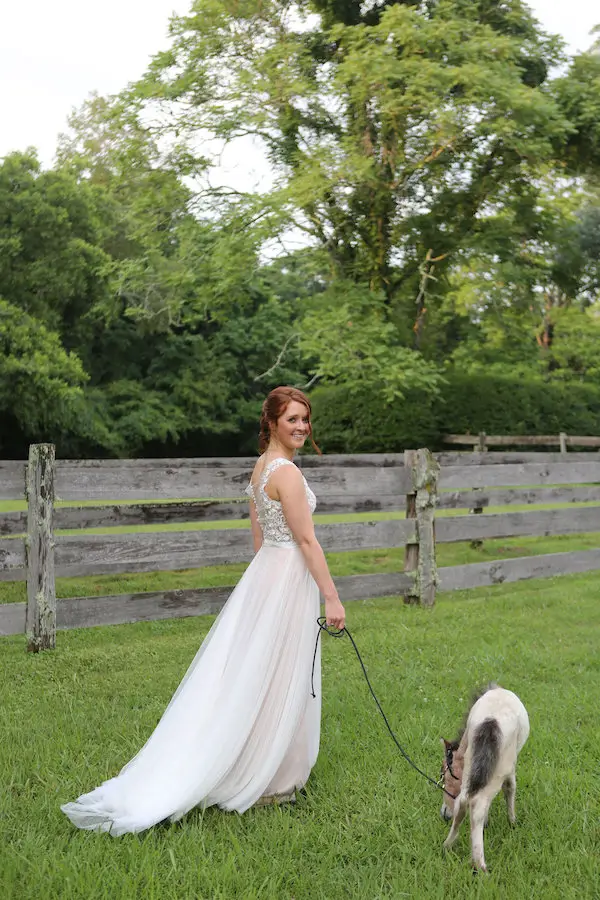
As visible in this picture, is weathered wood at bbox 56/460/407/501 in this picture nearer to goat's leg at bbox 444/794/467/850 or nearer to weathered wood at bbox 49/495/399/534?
weathered wood at bbox 49/495/399/534

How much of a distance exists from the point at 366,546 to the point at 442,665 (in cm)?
216

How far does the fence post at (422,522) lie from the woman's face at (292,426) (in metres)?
4.55

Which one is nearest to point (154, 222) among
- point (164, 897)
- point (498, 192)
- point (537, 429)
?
point (498, 192)

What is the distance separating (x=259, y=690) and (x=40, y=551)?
326 cm

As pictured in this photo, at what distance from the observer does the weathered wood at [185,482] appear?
271 inches

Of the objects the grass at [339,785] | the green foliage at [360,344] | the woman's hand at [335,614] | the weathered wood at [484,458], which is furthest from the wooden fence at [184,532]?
the green foliage at [360,344]

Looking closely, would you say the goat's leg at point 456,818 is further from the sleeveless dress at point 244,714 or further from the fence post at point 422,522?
the fence post at point 422,522

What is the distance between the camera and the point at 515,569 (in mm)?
9734

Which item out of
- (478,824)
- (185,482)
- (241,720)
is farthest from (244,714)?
(185,482)

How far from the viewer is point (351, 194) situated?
55.8 ft

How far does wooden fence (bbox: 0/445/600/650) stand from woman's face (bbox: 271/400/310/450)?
3.05 metres

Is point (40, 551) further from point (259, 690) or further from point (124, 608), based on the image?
point (259, 690)

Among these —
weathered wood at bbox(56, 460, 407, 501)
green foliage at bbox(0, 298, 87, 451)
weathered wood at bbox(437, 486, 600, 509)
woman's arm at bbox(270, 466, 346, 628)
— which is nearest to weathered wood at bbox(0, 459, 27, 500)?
weathered wood at bbox(56, 460, 407, 501)

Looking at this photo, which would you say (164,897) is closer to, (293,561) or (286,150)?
(293,561)
